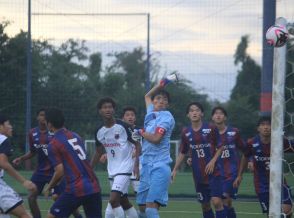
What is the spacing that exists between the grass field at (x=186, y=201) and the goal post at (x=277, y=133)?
13.3 ft

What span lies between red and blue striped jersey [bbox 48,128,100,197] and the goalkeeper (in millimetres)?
1389

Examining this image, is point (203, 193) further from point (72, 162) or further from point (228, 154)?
point (72, 162)

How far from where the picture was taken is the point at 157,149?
1055cm

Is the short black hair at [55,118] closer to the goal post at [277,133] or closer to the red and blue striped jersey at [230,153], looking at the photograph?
the goal post at [277,133]

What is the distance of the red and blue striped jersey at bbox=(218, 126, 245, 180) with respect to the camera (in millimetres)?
12562

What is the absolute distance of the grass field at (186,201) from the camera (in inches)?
556

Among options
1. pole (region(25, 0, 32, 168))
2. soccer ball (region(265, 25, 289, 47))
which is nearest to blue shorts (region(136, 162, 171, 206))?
soccer ball (region(265, 25, 289, 47))

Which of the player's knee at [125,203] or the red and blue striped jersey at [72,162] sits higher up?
the red and blue striped jersey at [72,162]

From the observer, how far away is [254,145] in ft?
36.0

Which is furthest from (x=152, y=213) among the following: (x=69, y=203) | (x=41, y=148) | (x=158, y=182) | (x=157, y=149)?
(x=41, y=148)

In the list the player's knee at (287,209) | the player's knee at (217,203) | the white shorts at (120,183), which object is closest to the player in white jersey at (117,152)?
the white shorts at (120,183)

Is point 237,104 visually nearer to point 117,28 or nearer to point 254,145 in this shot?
point 117,28

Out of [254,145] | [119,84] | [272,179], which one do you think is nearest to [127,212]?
[254,145]

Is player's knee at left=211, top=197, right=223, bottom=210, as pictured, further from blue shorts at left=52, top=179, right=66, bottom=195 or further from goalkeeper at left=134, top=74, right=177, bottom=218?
blue shorts at left=52, top=179, right=66, bottom=195
